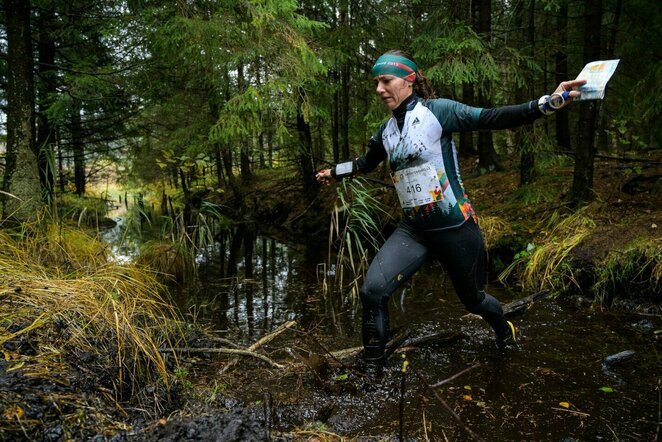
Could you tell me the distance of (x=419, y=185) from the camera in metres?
3.02

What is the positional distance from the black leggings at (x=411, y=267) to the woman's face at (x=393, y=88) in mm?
958

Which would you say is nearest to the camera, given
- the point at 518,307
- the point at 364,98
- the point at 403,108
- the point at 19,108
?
the point at 403,108

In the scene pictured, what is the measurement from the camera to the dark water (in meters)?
2.47

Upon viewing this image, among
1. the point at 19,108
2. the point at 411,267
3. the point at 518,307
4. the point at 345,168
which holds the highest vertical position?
the point at 19,108

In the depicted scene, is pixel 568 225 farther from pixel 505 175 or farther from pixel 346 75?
pixel 346 75

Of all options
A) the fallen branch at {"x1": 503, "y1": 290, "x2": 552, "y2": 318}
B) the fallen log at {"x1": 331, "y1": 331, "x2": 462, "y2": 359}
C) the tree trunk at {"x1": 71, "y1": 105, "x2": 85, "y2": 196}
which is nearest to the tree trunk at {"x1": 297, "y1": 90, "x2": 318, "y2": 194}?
the tree trunk at {"x1": 71, "y1": 105, "x2": 85, "y2": 196}

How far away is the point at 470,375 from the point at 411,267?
87 centimetres

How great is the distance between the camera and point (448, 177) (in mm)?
3008

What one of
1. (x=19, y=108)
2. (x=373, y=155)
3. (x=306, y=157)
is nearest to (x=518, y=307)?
(x=373, y=155)

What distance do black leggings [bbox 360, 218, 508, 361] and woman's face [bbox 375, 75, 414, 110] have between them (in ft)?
3.14

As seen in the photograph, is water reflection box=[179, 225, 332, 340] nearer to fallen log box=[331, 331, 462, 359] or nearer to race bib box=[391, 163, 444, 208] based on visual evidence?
fallen log box=[331, 331, 462, 359]

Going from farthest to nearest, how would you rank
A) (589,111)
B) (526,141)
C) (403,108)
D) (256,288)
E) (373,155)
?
(526,141)
(256,288)
(589,111)
(373,155)
(403,108)

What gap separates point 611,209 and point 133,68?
29.5 feet

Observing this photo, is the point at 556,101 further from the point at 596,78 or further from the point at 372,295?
the point at 372,295
